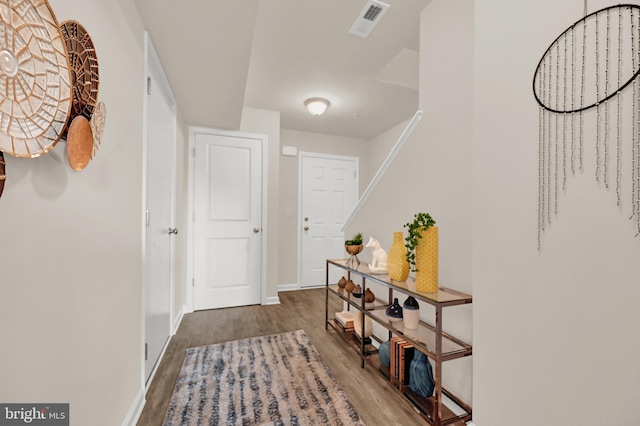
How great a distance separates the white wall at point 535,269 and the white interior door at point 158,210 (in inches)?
73.0

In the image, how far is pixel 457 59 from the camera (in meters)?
1.56

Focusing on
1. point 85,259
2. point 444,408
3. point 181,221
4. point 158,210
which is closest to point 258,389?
point 444,408

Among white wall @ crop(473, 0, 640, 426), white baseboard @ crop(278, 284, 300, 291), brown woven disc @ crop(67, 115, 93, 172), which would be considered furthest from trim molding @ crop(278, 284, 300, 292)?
brown woven disc @ crop(67, 115, 93, 172)

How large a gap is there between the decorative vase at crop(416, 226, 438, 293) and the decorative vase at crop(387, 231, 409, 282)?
0.17m

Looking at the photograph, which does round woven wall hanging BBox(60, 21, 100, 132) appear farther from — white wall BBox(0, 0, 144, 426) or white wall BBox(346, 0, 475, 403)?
white wall BBox(346, 0, 475, 403)

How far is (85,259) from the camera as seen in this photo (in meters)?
0.94

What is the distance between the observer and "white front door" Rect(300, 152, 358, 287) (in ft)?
14.2

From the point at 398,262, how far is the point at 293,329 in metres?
1.44

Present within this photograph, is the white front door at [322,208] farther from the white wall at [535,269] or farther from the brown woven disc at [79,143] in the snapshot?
the brown woven disc at [79,143]

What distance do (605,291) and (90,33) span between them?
1.89m

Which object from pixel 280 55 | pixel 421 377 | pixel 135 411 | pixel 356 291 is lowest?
pixel 135 411

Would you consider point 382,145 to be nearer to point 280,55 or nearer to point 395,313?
point 280,55

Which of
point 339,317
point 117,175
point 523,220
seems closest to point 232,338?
point 339,317

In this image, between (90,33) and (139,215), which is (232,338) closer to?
(139,215)
